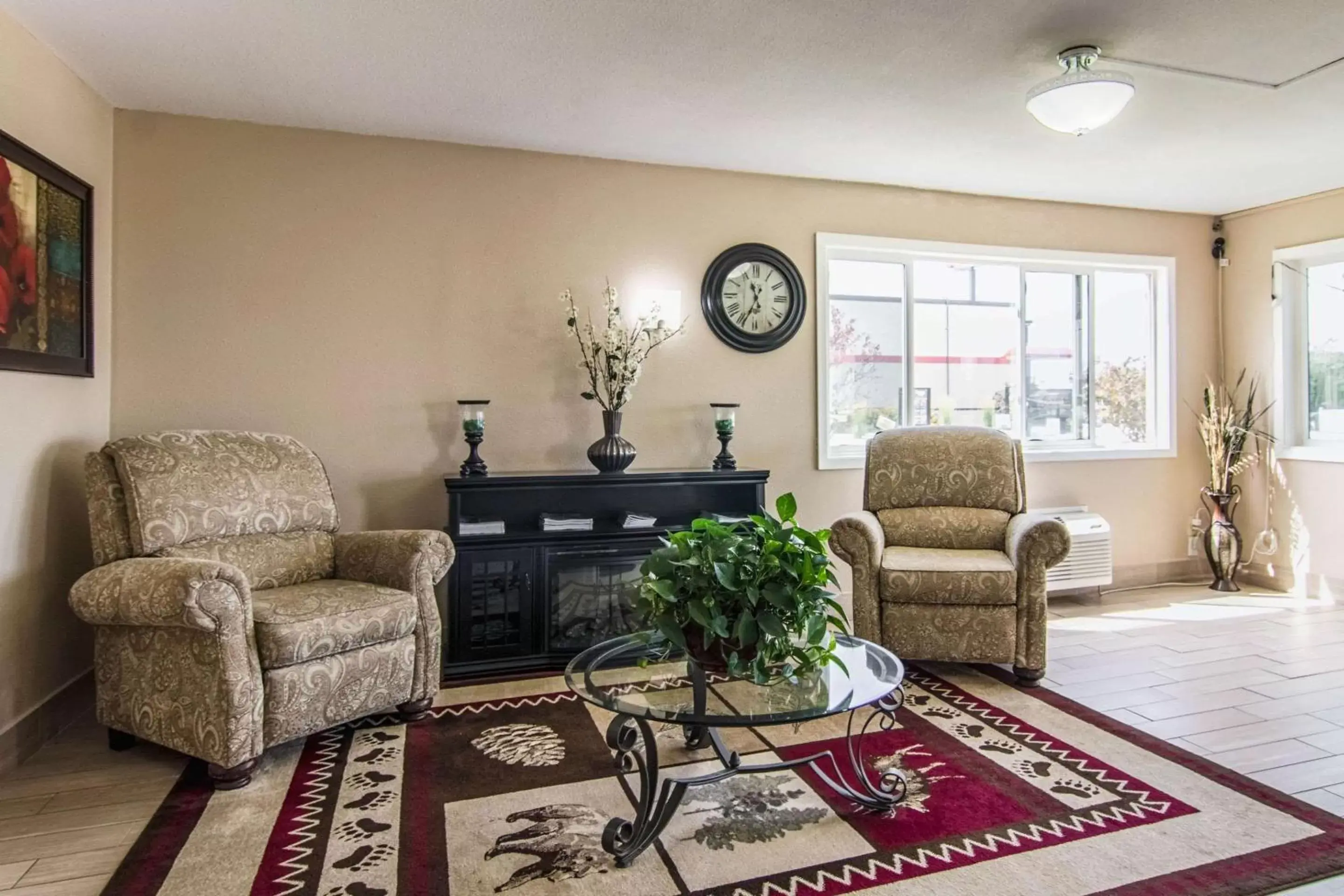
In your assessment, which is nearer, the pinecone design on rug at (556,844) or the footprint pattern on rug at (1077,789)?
the pinecone design on rug at (556,844)

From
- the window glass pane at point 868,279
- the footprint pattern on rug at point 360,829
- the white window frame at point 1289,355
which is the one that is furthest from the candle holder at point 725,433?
the white window frame at point 1289,355

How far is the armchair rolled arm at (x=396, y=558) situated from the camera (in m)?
2.90

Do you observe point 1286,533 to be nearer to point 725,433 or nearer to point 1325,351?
point 1325,351

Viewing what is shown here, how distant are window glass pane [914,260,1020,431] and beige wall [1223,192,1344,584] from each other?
5.17 feet

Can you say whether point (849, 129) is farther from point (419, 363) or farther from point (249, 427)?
point (249, 427)

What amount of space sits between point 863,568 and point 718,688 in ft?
4.64

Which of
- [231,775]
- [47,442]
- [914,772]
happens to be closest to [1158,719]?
[914,772]

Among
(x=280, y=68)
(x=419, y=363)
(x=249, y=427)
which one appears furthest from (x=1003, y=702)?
(x=280, y=68)

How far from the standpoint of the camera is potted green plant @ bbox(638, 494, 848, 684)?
198cm

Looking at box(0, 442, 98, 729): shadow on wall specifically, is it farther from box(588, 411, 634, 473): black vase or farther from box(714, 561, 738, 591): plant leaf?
box(714, 561, 738, 591): plant leaf

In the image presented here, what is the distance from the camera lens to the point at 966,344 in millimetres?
4820

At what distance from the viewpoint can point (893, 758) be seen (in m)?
2.53

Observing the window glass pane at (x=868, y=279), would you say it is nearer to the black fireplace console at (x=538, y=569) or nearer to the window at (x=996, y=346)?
the window at (x=996, y=346)

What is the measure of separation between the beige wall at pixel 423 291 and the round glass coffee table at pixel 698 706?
1.80 m
